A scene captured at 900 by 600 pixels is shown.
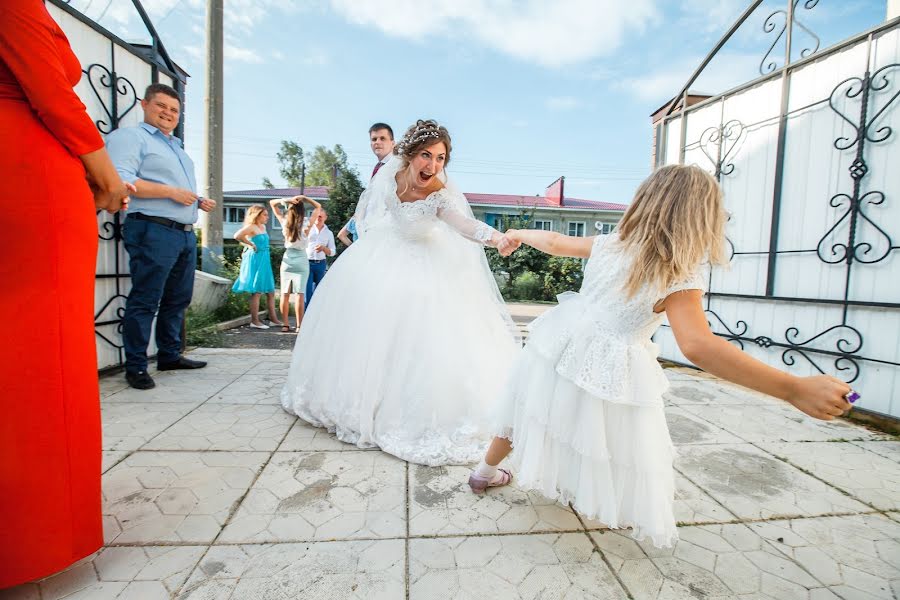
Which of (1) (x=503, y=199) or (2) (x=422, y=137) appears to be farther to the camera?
(1) (x=503, y=199)

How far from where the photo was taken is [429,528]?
166 centimetres

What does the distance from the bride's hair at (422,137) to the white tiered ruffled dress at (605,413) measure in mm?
1231

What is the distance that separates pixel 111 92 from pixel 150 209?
1.11 m

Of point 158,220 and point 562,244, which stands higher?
point 158,220

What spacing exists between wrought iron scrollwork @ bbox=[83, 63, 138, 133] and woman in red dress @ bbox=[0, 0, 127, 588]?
2.55 m

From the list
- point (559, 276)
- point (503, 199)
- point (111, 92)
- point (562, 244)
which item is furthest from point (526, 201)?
point (562, 244)

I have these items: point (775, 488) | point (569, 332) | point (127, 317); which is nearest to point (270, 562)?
point (569, 332)

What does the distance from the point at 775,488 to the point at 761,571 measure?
753 mm

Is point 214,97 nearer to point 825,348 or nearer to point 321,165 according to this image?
point 825,348

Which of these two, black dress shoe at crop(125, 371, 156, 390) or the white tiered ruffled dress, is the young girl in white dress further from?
black dress shoe at crop(125, 371, 156, 390)

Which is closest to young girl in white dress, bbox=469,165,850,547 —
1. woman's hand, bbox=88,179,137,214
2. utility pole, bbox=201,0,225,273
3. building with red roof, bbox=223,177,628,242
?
woman's hand, bbox=88,179,137,214

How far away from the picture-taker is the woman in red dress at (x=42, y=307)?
3.92 feet

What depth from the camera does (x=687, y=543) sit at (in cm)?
163

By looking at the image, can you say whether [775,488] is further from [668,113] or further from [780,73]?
[668,113]
